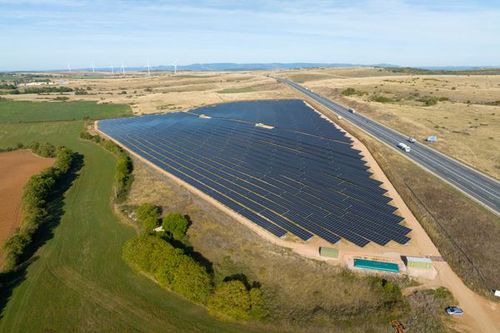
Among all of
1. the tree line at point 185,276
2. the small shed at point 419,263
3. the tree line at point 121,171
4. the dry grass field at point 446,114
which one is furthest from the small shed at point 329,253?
the dry grass field at point 446,114

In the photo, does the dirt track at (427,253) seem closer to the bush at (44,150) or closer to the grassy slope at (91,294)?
the grassy slope at (91,294)

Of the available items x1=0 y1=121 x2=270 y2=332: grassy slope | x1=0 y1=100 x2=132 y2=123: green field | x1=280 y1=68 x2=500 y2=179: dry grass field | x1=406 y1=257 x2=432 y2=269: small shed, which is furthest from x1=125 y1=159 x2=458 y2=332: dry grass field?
x1=0 y1=100 x2=132 y2=123: green field

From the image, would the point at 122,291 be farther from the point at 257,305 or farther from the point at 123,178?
the point at 123,178

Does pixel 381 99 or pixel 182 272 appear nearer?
pixel 182 272

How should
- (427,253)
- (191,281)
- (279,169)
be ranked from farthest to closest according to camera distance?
(279,169)
(427,253)
(191,281)

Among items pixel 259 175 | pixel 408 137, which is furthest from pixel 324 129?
pixel 259 175

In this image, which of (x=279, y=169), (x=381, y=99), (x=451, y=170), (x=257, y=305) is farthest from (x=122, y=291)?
(x=381, y=99)

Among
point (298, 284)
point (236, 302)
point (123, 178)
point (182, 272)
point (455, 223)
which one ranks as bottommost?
point (298, 284)

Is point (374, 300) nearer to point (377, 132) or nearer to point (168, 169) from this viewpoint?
point (168, 169)

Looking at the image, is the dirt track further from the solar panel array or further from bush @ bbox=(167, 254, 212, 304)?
bush @ bbox=(167, 254, 212, 304)
